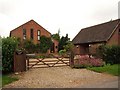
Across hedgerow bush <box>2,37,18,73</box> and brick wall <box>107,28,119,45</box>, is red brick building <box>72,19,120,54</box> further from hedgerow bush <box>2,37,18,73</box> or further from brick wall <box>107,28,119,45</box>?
hedgerow bush <box>2,37,18,73</box>

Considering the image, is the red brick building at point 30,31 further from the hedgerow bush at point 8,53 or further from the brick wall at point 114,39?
the hedgerow bush at point 8,53

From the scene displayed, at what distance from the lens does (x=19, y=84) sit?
14.6m

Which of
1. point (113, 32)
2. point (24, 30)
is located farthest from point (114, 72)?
point (24, 30)

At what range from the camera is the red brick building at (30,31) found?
5234 centimetres

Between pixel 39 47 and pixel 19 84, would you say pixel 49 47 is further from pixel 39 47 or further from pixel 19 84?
pixel 19 84

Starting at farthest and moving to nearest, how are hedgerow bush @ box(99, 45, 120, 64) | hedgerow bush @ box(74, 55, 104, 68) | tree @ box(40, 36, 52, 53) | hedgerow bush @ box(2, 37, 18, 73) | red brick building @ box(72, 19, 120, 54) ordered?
1. tree @ box(40, 36, 52, 53)
2. red brick building @ box(72, 19, 120, 54)
3. hedgerow bush @ box(99, 45, 120, 64)
4. hedgerow bush @ box(74, 55, 104, 68)
5. hedgerow bush @ box(2, 37, 18, 73)

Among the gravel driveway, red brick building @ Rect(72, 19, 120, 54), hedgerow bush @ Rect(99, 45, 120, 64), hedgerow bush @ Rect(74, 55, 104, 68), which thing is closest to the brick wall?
red brick building @ Rect(72, 19, 120, 54)

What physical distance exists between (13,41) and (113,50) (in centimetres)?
1182

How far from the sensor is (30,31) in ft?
174

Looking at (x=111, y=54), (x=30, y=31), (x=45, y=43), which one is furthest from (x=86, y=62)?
(x=30, y=31)

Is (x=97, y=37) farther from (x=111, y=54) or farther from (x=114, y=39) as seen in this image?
(x=111, y=54)

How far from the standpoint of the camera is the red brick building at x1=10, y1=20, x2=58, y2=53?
52.3 m

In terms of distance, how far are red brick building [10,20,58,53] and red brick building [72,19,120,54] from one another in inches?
293

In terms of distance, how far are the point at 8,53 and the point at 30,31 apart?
112ft
